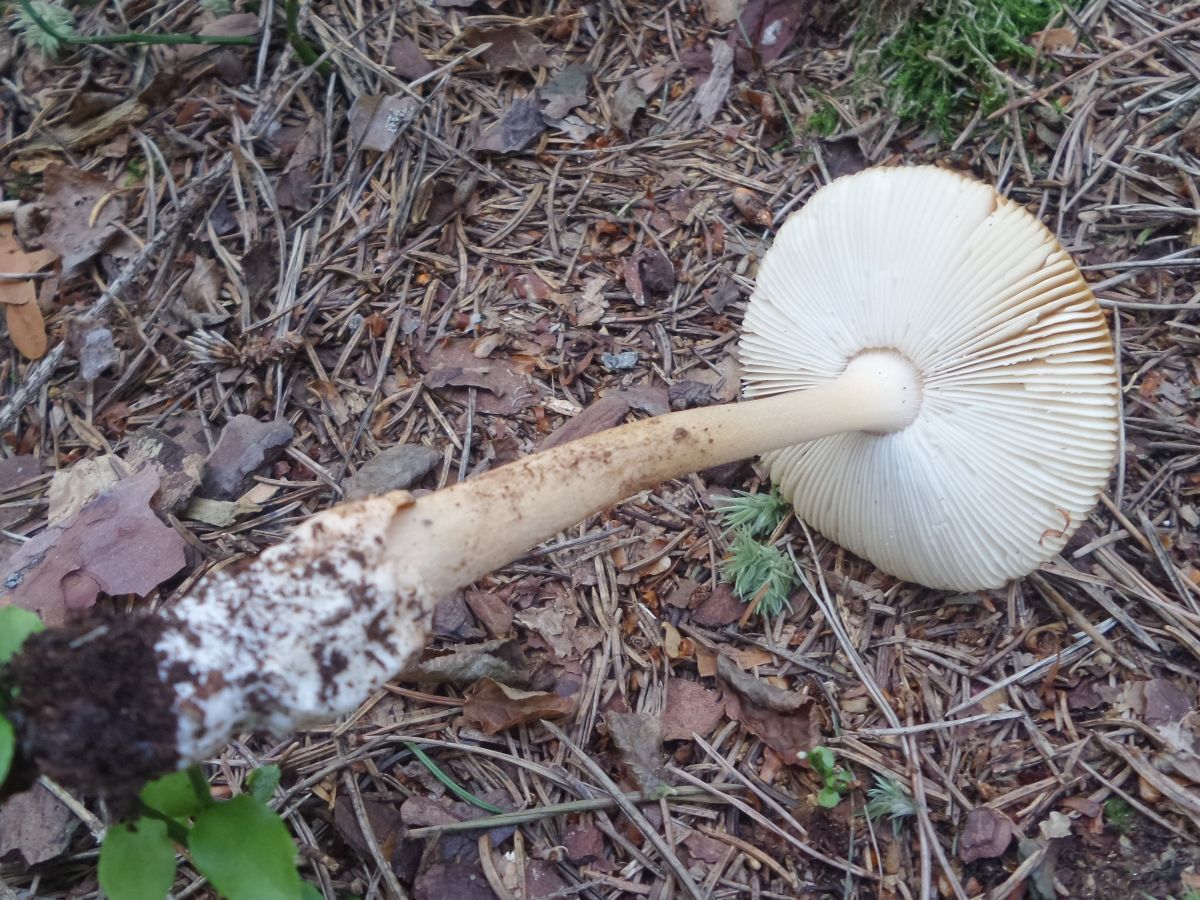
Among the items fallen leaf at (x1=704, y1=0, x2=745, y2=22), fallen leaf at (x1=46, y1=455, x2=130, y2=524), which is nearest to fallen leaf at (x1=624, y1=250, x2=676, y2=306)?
fallen leaf at (x1=704, y1=0, x2=745, y2=22)

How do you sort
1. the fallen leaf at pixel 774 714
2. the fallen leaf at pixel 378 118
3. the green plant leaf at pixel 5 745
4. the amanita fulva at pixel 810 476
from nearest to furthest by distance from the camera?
the green plant leaf at pixel 5 745 < the amanita fulva at pixel 810 476 < the fallen leaf at pixel 774 714 < the fallen leaf at pixel 378 118

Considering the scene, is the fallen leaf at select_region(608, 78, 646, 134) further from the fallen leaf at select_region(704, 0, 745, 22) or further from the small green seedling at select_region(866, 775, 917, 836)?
the small green seedling at select_region(866, 775, 917, 836)

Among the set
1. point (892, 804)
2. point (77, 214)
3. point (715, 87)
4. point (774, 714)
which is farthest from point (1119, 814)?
point (77, 214)

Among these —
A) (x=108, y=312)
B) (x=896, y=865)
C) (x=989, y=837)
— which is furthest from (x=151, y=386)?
(x=989, y=837)

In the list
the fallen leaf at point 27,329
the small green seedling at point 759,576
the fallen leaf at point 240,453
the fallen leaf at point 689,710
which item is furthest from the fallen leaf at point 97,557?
the small green seedling at point 759,576

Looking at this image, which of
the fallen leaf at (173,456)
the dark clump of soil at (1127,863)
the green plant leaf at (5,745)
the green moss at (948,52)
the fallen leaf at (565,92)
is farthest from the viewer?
the fallen leaf at (565,92)

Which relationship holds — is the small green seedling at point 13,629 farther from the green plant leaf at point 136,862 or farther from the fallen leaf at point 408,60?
the fallen leaf at point 408,60
